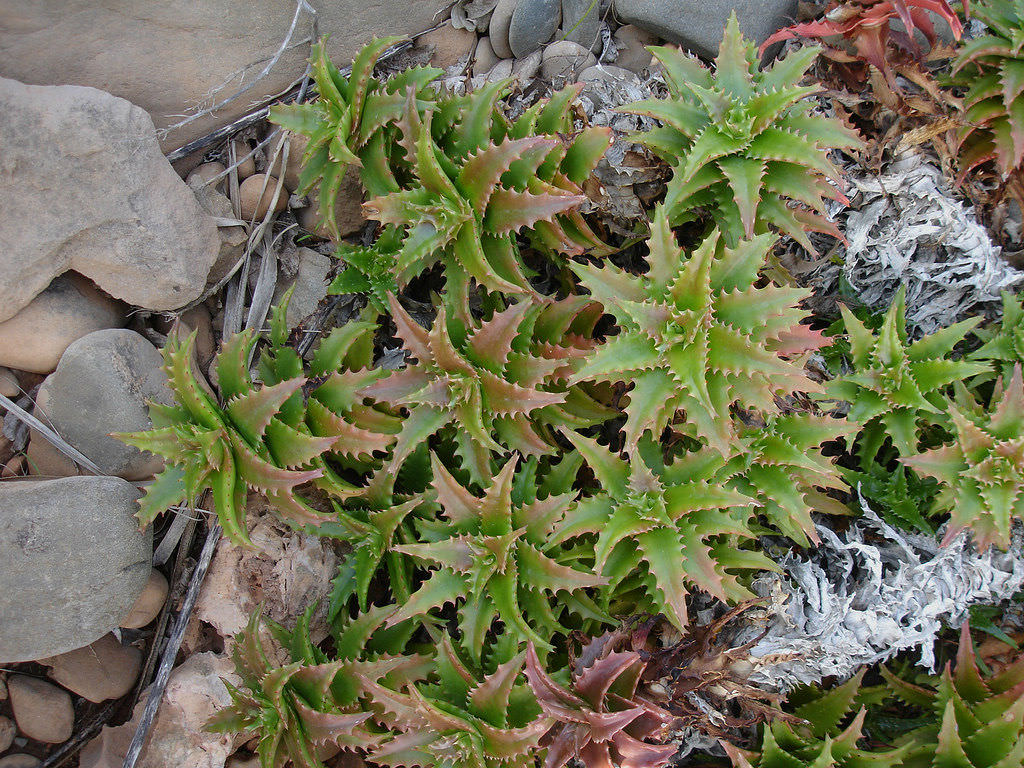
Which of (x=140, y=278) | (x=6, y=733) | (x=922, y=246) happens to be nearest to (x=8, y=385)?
(x=140, y=278)

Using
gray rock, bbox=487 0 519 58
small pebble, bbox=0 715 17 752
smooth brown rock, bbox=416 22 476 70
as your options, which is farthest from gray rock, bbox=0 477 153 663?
gray rock, bbox=487 0 519 58

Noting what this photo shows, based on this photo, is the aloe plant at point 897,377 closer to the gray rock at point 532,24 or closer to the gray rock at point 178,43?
the gray rock at point 532,24

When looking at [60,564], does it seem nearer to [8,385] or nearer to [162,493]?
[162,493]

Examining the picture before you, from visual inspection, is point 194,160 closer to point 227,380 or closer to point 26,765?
point 227,380

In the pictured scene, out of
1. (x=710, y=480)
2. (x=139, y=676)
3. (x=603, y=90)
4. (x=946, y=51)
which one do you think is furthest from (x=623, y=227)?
(x=139, y=676)

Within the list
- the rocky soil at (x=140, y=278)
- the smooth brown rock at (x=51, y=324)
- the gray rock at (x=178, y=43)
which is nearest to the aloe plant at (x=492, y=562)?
the rocky soil at (x=140, y=278)

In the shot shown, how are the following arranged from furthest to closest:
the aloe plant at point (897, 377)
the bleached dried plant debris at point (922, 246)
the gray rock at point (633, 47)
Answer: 1. the gray rock at point (633, 47)
2. the bleached dried plant debris at point (922, 246)
3. the aloe plant at point (897, 377)
